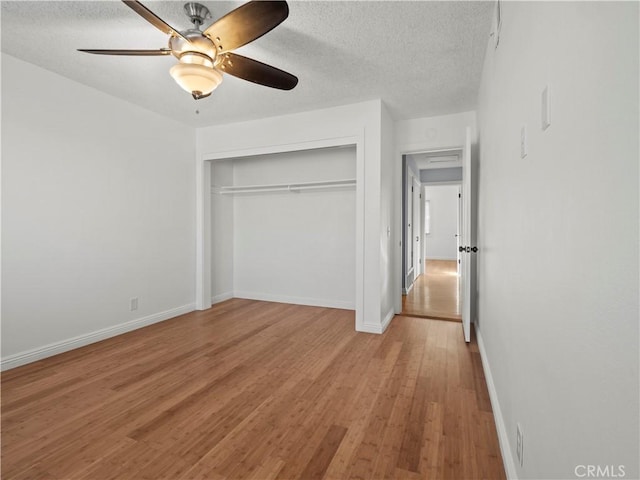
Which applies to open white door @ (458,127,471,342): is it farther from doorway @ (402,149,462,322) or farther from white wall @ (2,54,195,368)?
white wall @ (2,54,195,368)

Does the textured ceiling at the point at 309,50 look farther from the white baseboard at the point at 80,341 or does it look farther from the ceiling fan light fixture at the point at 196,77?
the white baseboard at the point at 80,341

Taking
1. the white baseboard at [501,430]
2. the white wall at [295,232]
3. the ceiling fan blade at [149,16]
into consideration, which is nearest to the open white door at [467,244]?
the white baseboard at [501,430]

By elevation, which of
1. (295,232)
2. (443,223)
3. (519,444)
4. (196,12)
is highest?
(196,12)

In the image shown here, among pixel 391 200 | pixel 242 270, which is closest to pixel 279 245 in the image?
→ pixel 242 270

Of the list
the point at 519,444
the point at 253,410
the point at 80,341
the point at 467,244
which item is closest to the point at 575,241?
the point at 519,444

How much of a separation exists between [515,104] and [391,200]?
2.73 m

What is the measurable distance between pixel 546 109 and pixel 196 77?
1.88 m

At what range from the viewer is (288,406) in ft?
7.02

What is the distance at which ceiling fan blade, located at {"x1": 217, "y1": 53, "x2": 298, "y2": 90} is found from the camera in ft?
6.91

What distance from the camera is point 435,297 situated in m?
5.41

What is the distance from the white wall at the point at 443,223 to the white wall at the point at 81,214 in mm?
8933

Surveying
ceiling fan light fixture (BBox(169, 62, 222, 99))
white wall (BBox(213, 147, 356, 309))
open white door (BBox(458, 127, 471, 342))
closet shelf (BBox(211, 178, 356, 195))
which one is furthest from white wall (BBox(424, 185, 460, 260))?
ceiling fan light fixture (BBox(169, 62, 222, 99))

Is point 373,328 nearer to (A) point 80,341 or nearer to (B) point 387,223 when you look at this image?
(B) point 387,223

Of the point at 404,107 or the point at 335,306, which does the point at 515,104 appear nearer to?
the point at 404,107
